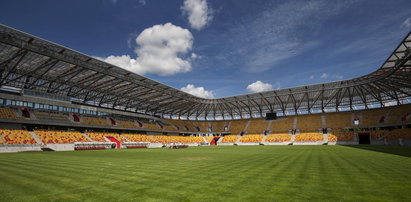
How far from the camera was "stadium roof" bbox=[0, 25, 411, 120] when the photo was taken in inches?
1104

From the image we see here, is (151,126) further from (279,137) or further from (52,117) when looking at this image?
(279,137)

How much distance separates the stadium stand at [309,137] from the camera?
176 feet

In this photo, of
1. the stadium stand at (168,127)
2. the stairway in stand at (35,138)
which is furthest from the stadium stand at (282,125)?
the stairway in stand at (35,138)

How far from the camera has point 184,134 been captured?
7650 centimetres

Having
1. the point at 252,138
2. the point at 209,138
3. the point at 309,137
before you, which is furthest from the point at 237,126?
the point at 309,137

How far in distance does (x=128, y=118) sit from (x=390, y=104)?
228 feet

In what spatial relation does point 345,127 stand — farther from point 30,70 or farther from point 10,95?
point 10,95

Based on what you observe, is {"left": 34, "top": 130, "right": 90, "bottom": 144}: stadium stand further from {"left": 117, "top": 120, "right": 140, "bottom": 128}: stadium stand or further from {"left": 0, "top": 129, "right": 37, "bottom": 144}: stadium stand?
{"left": 117, "top": 120, "right": 140, "bottom": 128}: stadium stand

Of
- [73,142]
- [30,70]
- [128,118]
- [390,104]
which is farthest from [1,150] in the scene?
[390,104]

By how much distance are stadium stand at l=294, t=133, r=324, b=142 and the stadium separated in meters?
0.25

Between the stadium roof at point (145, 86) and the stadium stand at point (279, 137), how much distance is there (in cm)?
902

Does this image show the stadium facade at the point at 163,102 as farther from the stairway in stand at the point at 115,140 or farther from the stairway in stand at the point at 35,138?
the stairway in stand at the point at 115,140

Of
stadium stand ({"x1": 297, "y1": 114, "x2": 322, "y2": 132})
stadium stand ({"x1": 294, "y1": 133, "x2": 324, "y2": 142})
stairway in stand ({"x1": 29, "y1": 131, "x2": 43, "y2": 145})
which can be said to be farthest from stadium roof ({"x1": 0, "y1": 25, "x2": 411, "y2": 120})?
stadium stand ({"x1": 294, "y1": 133, "x2": 324, "y2": 142})

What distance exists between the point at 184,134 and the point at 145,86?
36423 millimetres
